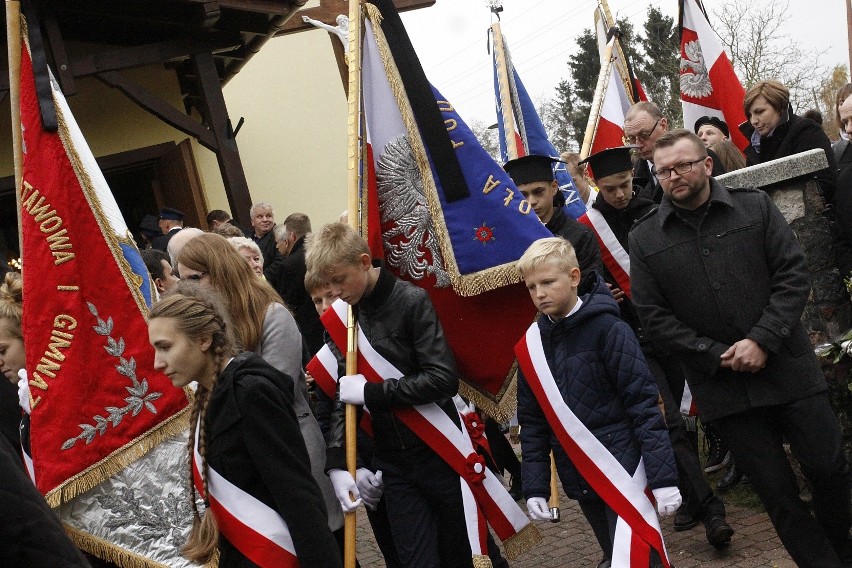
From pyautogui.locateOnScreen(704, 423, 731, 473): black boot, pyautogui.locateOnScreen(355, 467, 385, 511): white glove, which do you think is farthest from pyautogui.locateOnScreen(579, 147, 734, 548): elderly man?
pyautogui.locateOnScreen(355, 467, 385, 511): white glove

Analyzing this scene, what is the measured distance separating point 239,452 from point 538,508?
1362 millimetres

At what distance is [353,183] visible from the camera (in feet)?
16.7

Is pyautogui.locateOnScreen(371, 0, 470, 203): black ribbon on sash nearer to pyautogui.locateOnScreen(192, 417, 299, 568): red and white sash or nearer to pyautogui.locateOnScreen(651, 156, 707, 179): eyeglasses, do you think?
pyautogui.locateOnScreen(651, 156, 707, 179): eyeglasses

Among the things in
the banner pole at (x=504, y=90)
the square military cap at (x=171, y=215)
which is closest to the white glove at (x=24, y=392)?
the banner pole at (x=504, y=90)

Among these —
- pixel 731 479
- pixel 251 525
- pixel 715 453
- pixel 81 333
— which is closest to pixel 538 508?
pixel 251 525

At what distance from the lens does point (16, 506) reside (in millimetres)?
2018

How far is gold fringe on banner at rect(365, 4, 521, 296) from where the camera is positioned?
512cm

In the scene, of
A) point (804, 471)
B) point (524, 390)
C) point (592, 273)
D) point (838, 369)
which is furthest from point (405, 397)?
point (838, 369)

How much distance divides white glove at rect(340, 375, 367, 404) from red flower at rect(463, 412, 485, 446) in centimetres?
53

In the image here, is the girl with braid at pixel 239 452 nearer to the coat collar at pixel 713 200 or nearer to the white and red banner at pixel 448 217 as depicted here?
the white and red banner at pixel 448 217

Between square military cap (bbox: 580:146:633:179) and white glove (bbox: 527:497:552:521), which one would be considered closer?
white glove (bbox: 527:497:552:521)

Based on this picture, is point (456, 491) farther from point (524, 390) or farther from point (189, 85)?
point (189, 85)

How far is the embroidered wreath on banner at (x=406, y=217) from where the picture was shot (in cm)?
531

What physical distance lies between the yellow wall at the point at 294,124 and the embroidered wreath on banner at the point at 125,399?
10.7 metres
